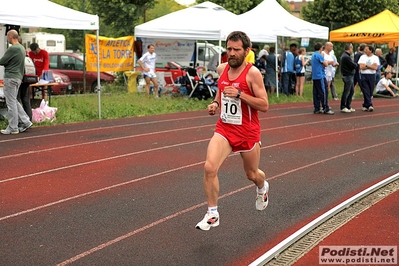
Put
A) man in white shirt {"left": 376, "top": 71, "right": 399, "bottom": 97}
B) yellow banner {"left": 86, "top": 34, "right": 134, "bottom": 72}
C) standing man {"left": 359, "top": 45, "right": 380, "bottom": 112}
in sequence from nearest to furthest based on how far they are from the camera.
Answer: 1. yellow banner {"left": 86, "top": 34, "right": 134, "bottom": 72}
2. standing man {"left": 359, "top": 45, "right": 380, "bottom": 112}
3. man in white shirt {"left": 376, "top": 71, "right": 399, "bottom": 97}

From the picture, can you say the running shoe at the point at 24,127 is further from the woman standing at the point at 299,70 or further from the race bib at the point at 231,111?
the woman standing at the point at 299,70

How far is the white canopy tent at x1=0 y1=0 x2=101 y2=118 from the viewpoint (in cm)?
1406

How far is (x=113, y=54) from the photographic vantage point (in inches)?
861

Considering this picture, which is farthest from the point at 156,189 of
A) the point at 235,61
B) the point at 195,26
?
the point at 195,26

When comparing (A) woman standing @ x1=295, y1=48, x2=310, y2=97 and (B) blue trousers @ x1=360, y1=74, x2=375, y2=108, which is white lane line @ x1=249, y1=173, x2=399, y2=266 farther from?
(A) woman standing @ x1=295, y1=48, x2=310, y2=97

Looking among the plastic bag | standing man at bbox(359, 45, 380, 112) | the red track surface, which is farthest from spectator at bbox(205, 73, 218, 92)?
the plastic bag

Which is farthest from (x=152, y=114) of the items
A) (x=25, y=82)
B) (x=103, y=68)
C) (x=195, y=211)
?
(x=195, y=211)

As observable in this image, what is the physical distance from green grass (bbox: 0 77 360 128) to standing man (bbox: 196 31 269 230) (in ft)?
30.7

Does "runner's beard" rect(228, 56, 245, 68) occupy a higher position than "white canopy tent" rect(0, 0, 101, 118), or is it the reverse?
"white canopy tent" rect(0, 0, 101, 118)

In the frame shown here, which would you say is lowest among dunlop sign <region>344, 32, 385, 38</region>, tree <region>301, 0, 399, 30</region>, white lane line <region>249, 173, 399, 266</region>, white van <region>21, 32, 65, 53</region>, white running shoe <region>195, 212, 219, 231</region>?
white lane line <region>249, 173, 399, 266</region>

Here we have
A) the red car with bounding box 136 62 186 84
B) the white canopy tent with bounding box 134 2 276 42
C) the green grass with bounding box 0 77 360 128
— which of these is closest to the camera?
the green grass with bounding box 0 77 360 128

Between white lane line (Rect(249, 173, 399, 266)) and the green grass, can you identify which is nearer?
white lane line (Rect(249, 173, 399, 266))

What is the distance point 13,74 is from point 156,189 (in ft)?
20.5

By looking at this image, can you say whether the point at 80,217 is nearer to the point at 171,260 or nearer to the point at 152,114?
the point at 171,260
